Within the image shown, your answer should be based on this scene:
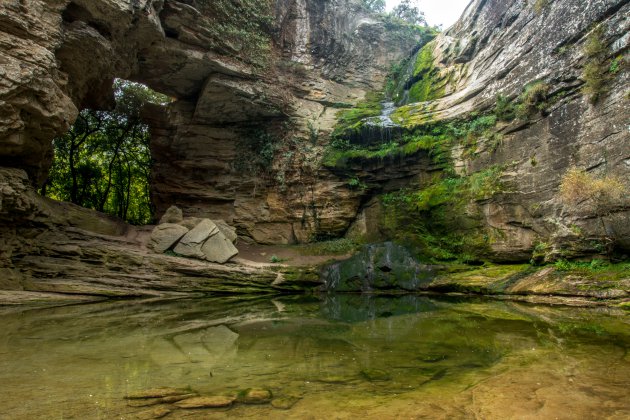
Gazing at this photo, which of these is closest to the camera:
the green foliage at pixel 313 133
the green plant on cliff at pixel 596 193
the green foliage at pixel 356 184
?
the green plant on cliff at pixel 596 193

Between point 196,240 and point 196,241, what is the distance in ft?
0.14

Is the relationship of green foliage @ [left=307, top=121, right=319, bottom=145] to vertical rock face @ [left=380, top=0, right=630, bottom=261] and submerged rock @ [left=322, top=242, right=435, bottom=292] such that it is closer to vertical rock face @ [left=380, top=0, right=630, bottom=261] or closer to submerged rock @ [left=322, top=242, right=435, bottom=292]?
vertical rock face @ [left=380, top=0, right=630, bottom=261]

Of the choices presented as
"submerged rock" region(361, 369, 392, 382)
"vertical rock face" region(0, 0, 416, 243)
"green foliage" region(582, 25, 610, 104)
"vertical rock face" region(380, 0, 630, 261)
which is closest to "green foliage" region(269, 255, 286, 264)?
"vertical rock face" region(0, 0, 416, 243)

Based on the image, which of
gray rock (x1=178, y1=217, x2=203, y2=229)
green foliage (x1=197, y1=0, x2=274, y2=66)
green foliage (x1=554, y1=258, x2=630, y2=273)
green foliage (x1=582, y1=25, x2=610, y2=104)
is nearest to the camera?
green foliage (x1=554, y1=258, x2=630, y2=273)

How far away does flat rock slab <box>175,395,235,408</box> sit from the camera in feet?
10.0

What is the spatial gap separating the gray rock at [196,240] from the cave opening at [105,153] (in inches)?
349

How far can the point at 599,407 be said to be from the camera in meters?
2.89

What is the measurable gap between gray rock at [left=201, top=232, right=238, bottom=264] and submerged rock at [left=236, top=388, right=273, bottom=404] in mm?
10462

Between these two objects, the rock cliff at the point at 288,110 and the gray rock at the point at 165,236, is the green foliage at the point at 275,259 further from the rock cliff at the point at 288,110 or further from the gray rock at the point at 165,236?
the gray rock at the point at 165,236

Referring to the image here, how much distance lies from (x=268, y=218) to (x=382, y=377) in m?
15.2

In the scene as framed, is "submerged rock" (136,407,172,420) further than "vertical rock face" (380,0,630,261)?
No

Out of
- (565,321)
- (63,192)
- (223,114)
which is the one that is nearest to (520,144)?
(565,321)

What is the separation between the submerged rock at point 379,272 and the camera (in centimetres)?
1370

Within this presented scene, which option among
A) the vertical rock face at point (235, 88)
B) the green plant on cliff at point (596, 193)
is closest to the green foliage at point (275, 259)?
Answer: the vertical rock face at point (235, 88)
